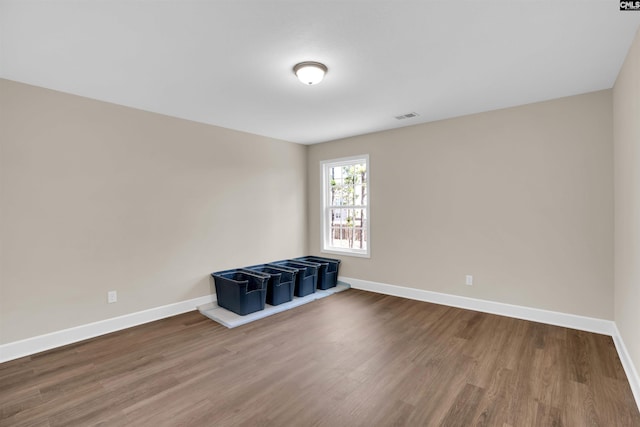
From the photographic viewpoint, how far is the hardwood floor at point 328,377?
1918 millimetres

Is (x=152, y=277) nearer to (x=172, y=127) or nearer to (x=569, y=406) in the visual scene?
(x=172, y=127)

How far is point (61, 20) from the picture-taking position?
1894 mm

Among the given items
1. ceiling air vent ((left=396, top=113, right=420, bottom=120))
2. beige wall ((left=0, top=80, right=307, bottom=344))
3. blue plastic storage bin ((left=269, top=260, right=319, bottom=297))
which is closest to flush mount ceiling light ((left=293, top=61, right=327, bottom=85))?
ceiling air vent ((left=396, top=113, right=420, bottom=120))

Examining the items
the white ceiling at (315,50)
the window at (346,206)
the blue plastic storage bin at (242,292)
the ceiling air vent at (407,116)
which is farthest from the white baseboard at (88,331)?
the ceiling air vent at (407,116)

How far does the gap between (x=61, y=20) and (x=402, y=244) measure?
4.23m

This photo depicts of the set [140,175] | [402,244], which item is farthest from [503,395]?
[140,175]

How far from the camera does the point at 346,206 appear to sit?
5.27 m

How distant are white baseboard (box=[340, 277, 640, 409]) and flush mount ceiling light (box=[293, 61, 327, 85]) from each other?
10.5ft

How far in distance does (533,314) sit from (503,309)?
0.30 metres

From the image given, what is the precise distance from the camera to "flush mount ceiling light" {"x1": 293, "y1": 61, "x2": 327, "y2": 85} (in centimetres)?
246

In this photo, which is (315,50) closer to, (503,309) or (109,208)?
(109,208)

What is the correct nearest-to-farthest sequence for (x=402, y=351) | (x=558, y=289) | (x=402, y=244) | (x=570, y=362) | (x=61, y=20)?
1. (x=61, y=20)
2. (x=570, y=362)
3. (x=402, y=351)
4. (x=558, y=289)
5. (x=402, y=244)

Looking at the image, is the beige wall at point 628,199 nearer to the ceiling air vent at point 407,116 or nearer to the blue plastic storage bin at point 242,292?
the ceiling air vent at point 407,116

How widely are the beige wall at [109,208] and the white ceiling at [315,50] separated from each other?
14.9 inches
